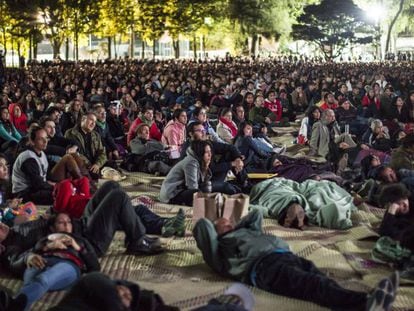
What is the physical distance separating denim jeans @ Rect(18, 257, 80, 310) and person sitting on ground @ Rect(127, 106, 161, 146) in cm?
557

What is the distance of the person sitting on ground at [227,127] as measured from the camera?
11234 millimetres

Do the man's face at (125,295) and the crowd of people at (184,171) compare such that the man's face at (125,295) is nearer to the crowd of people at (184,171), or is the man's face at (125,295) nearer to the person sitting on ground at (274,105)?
the crowd of people at (184,171)

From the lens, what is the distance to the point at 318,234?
6789 mm

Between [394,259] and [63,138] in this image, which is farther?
[63,138]

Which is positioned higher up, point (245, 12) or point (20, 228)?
point (245, 12)

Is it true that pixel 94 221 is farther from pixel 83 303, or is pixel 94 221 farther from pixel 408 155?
pixel 408 155

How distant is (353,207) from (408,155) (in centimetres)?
127

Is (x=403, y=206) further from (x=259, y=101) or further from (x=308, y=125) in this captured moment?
(x=259, y=101)

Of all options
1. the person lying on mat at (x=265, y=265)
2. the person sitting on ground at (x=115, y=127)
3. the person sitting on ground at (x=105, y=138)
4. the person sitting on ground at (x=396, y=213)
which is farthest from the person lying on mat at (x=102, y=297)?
the person sitting on ground at (x=115, y=127)

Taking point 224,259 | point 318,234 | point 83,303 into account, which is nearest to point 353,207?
point 318,234

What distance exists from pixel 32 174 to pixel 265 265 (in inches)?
127

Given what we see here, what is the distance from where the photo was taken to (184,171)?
770cm

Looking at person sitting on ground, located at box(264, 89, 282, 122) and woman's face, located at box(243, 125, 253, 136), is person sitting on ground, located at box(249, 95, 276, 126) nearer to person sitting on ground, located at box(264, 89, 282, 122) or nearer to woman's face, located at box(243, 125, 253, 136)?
person sitting on ground, located at box(264, 89, 282, 122)

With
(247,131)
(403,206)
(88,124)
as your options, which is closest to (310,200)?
(403,206)
